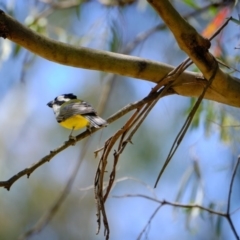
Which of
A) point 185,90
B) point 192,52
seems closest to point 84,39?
point 185,90

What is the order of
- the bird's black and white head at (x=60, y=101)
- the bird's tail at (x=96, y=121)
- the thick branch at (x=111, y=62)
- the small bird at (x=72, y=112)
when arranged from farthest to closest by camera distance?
the bird's black and white head at (x=60, y=101) < the small bird at (x=72, y=112) < the bird's tail at (x=96, y=121) < the thick branch at (x=111, y=62)

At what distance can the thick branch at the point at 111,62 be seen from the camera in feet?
3.05

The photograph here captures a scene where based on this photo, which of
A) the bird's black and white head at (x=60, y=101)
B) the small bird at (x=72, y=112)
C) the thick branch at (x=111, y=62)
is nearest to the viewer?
the thick branch at (x=111, y=62)

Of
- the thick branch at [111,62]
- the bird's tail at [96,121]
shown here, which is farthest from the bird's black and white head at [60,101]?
the thick branch at [111,62]

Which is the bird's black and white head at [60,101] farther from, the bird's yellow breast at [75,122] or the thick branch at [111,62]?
the thick branch at [111,62]

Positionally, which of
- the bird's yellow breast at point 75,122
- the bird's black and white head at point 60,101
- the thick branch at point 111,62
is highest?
the bird's black and white head at point 60,101

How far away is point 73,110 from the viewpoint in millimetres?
1593

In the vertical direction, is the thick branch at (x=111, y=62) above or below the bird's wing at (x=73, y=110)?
below

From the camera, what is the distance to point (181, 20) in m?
0.92

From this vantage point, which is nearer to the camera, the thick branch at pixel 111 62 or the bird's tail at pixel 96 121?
the thick branch at pixel 111 62

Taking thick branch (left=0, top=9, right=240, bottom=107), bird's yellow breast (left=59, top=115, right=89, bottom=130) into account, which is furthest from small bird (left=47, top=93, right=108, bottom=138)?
thick branch (left=0, top=9, right=240, bottom=107)

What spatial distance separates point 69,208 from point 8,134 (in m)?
0.78

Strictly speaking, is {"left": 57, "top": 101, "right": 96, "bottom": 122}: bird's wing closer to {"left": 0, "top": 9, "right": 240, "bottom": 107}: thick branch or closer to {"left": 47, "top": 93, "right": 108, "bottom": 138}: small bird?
{"left": 47, "top": 93, "right": 108, "bottom": 138}: small bird

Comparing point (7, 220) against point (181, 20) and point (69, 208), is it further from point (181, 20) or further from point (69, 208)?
point (181, 20)
